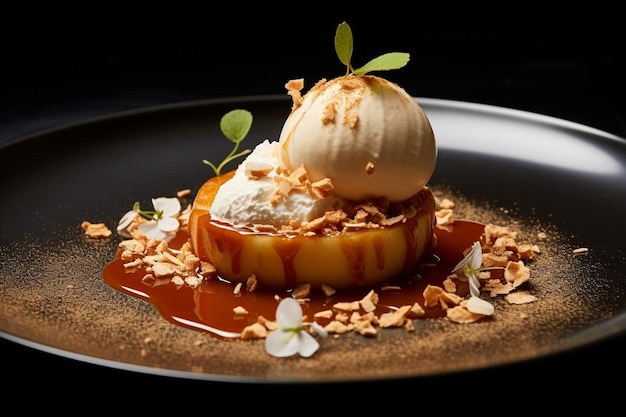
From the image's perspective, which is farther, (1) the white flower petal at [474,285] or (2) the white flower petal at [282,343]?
(1) the white flower petal at [474,285]

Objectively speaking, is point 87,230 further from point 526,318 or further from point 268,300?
point 526,318

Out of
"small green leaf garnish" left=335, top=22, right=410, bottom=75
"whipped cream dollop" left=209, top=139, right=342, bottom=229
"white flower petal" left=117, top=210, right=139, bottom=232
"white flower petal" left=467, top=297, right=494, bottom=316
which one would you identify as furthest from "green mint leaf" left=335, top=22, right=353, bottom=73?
"white flower petal" left=117, top=210, right=139, bottom=232

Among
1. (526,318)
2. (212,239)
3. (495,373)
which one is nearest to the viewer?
(495,373)

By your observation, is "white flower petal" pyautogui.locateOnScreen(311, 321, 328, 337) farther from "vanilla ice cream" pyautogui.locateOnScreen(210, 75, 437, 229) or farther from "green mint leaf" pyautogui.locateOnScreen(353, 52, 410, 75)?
"green mint leaf" pyautogui.locateOnScreen(353, 52, 410, 75)

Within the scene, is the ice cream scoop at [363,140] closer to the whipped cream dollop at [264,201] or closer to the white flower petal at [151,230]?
the whipped cream dollop at [264,201]

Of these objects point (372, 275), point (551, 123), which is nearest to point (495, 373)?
point (372, 275)

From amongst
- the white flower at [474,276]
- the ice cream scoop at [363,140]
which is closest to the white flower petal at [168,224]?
the ice cream scoop at [363,140]

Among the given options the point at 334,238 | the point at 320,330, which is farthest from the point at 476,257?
the point at 320,330
